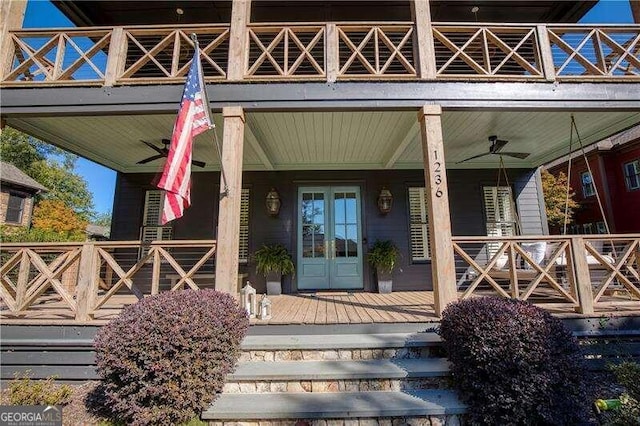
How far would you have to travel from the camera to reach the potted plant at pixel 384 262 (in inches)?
256

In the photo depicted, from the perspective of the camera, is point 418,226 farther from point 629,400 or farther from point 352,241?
point 629,400

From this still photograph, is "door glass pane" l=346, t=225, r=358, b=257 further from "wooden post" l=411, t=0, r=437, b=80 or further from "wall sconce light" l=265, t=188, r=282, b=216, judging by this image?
"wooden post" l=411, t=0, r=437, b=80

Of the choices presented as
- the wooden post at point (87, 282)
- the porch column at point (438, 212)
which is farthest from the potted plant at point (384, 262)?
the wooden post at point (87, 282)

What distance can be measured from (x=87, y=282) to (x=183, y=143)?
85.5 inches

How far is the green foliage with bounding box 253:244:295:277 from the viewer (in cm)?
643

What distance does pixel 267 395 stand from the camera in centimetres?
300

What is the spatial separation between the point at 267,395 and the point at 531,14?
824 cm

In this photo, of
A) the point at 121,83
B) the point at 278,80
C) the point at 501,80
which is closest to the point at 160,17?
the point at 121,83

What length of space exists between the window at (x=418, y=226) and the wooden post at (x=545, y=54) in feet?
10.5

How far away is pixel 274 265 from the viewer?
6.42 meters

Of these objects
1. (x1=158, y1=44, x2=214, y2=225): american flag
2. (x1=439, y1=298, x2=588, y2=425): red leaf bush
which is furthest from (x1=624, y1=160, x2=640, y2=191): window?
(x1=158, y1=44, x2=214, y2=225): american flag

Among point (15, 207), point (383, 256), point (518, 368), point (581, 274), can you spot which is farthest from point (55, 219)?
point (581, 274)

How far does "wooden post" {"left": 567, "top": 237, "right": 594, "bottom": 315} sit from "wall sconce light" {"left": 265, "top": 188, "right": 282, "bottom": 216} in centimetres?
510

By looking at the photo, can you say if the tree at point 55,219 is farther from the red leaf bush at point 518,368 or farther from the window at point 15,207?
the red leaf bush at point 518,368
